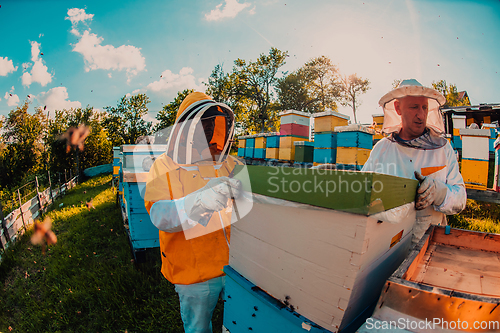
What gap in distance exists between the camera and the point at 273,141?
6664 millimetres

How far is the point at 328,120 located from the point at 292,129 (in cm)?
130

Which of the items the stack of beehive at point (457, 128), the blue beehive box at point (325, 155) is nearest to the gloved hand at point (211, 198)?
the blue beehive box at point (325, 155)

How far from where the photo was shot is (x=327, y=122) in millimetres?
4703

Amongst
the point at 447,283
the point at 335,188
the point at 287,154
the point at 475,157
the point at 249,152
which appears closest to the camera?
the point at 335,188

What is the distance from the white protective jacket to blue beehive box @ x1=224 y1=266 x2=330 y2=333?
105 cm

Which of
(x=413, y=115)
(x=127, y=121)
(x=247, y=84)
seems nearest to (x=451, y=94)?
(x=247, y=84)

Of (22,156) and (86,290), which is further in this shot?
(22,156)

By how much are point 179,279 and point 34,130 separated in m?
28.0

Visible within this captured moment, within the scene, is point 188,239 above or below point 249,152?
below

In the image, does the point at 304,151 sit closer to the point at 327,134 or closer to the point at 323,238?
the point at 327,134

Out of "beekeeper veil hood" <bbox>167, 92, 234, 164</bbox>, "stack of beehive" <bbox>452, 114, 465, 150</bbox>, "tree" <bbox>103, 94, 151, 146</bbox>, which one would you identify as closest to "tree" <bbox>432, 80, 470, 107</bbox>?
"stack of beehive" <bbox>452, 114, 465, 150</bbox>

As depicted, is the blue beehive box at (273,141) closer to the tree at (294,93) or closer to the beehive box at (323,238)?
the beehive box at (323,238)

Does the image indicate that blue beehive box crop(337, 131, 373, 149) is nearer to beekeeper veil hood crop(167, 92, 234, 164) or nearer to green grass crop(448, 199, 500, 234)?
green grass crop(448, 199, 500, 234)

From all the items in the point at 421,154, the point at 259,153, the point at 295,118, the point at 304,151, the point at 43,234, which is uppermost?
the point at 295,118
